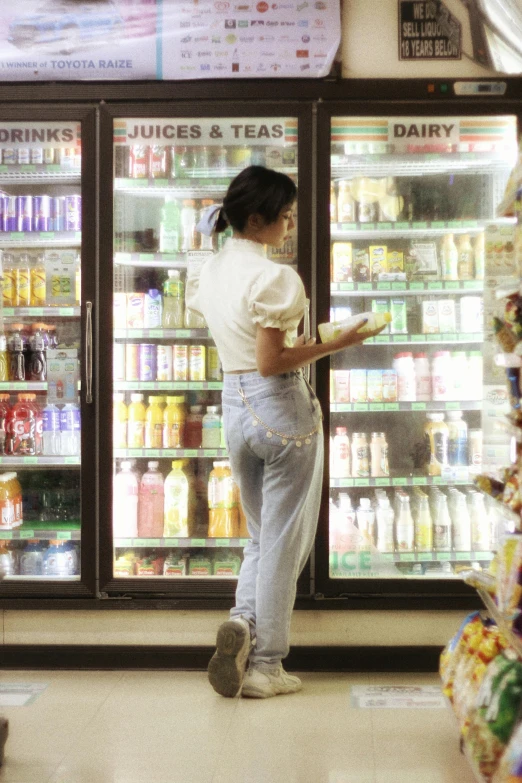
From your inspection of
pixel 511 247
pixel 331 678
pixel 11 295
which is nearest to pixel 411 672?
pixel 331 678

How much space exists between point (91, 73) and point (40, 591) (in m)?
2.04

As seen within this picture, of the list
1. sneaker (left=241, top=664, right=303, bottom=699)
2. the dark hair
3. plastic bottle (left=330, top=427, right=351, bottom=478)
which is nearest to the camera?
the dark hair

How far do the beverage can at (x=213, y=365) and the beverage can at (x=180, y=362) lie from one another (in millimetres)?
102

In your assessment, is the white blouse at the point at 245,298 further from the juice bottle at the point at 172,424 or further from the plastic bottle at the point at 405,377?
the plastic bottle at the point at 405,377

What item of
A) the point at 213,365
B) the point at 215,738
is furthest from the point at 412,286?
the point at 215,738

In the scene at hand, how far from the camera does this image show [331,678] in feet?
9.74

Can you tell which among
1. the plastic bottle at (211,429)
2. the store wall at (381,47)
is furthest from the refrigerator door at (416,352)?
the plastic bottle at (211,429)

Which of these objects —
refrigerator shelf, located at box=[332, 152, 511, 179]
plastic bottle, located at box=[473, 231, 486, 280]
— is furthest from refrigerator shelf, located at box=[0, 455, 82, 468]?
plastic bottle, located at box=[473, 231, 486, 280]

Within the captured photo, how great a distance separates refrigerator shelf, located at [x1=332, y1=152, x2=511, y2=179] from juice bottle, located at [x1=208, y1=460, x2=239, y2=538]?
1.37m

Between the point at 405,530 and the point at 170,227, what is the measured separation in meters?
1.66

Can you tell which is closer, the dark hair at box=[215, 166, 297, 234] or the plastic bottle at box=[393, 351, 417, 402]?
the dark hair at box=[215, 166, 297, 234]

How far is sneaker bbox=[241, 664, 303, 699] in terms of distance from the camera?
269cm

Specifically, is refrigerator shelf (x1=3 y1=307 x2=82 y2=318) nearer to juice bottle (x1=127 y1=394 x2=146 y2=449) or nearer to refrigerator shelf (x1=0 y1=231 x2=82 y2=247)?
refrigerator shelf (x1=0 y1=231 x2=82 y2=247)

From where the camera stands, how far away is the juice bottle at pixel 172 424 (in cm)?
335
